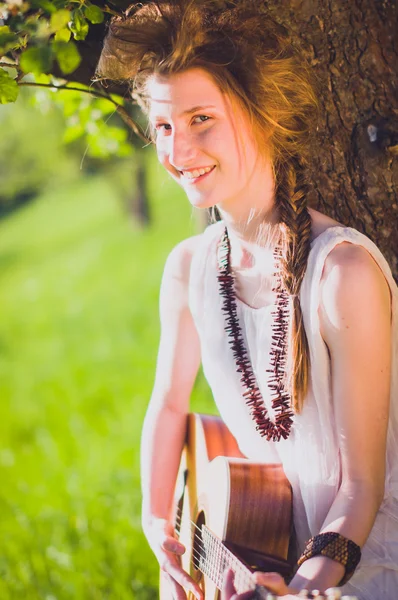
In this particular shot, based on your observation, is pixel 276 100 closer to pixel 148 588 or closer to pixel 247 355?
pixel 247 355

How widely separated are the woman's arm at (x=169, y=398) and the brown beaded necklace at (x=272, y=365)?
9.0 inches

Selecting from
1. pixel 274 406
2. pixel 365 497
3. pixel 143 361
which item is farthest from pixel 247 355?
pixel 143 361

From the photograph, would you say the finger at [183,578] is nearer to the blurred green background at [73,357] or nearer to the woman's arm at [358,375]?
the woman's arm at [358,375]

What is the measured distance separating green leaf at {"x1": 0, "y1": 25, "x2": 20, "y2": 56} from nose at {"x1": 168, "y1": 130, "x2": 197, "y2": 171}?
1.51 feet

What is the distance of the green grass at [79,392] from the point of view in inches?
152

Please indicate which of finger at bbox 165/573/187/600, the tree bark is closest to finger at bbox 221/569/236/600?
finger at bbox 165/573/187/600

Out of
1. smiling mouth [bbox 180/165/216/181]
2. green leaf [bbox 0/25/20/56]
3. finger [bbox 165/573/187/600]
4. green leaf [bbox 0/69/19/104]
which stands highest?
green leaf [bbox 0/25/20/56]

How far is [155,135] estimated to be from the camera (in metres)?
2.38

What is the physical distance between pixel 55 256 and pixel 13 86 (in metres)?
13.9

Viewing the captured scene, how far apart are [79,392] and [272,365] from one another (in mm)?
6032

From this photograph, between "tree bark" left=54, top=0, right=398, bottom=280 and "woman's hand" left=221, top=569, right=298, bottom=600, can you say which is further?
"tree bark" left=54, top=0, right=398, bottom=280

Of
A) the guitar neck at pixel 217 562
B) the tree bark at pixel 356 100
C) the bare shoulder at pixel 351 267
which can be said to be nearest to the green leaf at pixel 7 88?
the tree bark at pixel 356 100

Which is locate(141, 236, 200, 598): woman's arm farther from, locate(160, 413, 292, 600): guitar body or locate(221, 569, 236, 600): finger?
locate(221, 569, 236, 600): finger

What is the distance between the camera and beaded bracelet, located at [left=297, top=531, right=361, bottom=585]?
1869 millimetres
